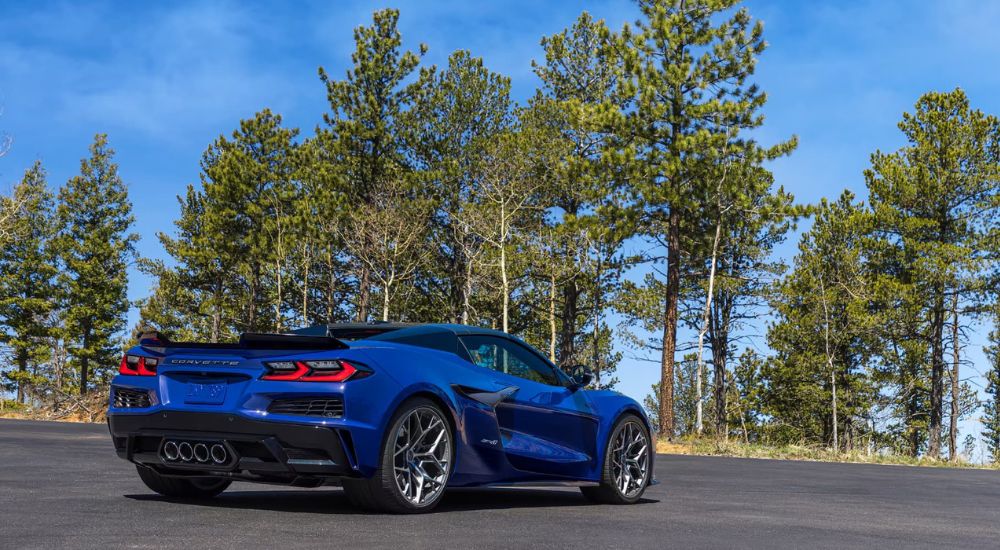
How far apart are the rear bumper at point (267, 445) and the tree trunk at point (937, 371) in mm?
38624

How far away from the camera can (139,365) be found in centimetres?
645

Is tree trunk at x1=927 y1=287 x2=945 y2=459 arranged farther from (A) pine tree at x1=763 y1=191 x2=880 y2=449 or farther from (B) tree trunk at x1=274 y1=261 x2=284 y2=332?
(B) tree trunk at x1=274 y1=261 x2=284 y2=332

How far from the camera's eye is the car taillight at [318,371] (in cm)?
591

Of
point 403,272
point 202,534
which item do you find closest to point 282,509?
point 202,534

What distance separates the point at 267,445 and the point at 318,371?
1.69ft

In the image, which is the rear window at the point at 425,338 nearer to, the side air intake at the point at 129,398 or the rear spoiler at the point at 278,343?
the rear spoiler at the point at 278,343

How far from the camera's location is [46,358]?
62375 mm

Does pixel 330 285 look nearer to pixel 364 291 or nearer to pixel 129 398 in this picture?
pixel 364 291

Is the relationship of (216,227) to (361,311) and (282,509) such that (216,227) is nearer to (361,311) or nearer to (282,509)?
(361,311)

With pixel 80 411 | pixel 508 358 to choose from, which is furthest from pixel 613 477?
pixel 80 411

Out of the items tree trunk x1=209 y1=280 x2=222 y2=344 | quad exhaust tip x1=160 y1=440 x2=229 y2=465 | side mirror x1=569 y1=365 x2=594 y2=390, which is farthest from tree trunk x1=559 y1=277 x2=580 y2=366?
quad exhaust tip x1=160 y1=440 x2=229 y2=465

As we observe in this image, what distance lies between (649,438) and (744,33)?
23.9 m

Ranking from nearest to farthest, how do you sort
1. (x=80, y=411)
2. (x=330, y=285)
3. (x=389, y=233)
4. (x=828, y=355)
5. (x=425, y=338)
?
(x=425, y=338) < (x=80, y=411) < (x=828, y=355) < (x=389, y=233) < (x=330, y=285)

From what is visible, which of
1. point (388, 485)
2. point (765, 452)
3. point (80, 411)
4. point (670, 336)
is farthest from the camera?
point (80, 411)
